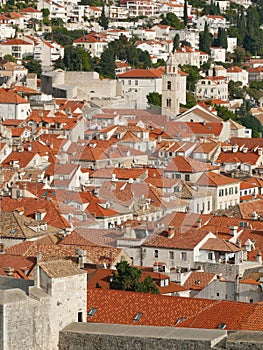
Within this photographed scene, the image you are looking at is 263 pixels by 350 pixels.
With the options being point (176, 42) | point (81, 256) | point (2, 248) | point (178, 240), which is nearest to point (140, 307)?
point (81, 256)

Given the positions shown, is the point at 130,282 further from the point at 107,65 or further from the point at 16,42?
the point at 16,42

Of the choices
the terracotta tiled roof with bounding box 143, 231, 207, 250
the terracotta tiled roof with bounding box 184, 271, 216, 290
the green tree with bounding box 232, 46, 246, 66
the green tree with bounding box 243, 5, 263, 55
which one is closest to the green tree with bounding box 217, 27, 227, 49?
the green tree with bounding box 232, 46, 246, 66

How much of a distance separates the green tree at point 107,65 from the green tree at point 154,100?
6998 millimetres

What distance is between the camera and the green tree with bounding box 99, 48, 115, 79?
89.0 m

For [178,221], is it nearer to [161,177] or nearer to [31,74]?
[161,177]

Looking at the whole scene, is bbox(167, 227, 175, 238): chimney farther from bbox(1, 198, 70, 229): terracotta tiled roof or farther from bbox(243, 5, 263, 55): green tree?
bbox(243, 5, 263, 55): green tree

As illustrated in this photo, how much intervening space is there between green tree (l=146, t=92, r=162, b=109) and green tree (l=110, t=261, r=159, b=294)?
2063 inches

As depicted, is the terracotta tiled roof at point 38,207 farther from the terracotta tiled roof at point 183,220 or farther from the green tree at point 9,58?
the green tree at point 9,58

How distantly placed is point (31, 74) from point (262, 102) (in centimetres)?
2494

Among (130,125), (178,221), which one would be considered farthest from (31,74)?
(178,221)

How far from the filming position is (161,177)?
4978 centimetres

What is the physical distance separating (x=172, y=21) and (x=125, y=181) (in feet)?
260

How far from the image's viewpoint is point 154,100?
80500mm

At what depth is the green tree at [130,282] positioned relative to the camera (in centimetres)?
2642
